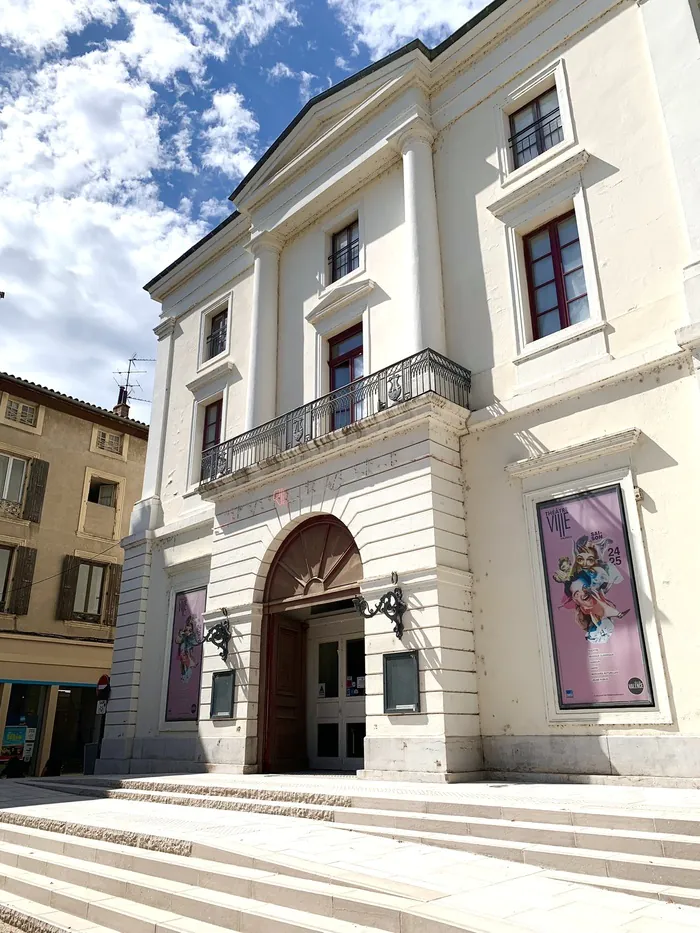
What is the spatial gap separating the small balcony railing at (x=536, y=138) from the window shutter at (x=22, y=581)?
1804 centimetres

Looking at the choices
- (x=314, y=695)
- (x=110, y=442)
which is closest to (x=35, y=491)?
(x=110, y=442)

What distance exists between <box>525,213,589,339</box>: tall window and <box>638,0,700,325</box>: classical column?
1727 millimetres

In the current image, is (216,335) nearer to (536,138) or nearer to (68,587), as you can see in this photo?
(536,138)

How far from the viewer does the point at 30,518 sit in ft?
75.0

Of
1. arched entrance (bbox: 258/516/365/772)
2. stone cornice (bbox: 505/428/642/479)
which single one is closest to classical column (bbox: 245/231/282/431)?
arched entrance (bbox: 258/516/365/772)

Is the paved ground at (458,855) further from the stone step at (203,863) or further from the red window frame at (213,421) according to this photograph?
the red window frame at (213,421)

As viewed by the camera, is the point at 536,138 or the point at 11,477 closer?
the point at 536,138

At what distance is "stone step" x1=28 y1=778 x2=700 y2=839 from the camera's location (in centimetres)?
→ 561

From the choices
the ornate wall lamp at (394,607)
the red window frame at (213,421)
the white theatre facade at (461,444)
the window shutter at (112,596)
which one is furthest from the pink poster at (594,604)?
the window shutter at (112,596)

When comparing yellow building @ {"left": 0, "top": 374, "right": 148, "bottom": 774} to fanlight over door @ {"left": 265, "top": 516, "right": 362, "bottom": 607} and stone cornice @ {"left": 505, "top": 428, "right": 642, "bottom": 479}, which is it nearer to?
fanlight over door @ {"left": 265, "top": 516, "right": 362, "bottom": 607}

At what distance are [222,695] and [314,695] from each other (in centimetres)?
181

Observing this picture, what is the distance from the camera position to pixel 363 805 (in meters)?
7.55

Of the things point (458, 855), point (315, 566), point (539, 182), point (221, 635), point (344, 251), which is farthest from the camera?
point (344, 251)

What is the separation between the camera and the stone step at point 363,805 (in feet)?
18.4
